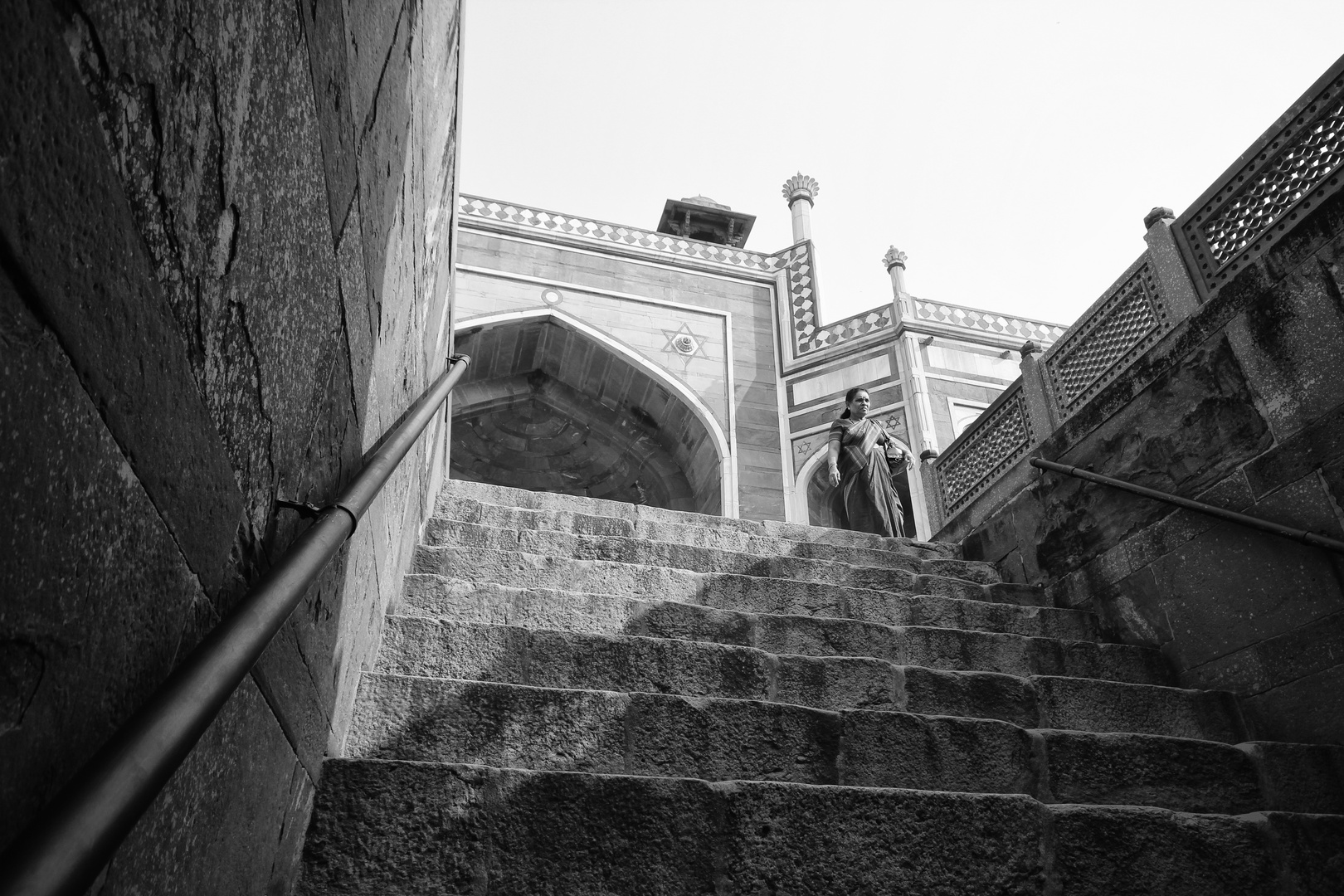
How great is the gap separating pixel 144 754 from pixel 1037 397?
5.20m

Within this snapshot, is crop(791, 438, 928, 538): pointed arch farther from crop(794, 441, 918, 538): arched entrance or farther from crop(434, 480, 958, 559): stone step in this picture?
crop(434, 480, 958, 559): stone step

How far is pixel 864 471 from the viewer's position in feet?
23.0

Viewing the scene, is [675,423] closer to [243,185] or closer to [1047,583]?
[1047,583]

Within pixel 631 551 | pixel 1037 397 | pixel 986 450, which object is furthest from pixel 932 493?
pixel 631 551

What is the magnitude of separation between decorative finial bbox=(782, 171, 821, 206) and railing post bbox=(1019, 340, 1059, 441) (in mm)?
10413

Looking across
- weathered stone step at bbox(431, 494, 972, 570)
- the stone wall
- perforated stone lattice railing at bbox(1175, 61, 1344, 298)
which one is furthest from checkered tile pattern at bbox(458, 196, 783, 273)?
the stone wall

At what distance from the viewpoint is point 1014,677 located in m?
2.98

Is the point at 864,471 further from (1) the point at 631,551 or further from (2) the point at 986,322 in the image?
(2) the point at 986,322

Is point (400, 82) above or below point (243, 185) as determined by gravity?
above

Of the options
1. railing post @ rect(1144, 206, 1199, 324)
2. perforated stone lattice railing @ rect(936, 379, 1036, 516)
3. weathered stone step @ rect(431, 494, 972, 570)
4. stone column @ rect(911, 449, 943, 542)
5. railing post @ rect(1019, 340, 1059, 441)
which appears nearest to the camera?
railing post @ rect(1144, 206, 1199, 324)

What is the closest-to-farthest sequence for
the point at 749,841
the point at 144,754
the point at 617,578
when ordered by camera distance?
the point at 144,754
the point at 749,841
the point at 617,578

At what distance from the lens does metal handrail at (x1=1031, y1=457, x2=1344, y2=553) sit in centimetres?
313

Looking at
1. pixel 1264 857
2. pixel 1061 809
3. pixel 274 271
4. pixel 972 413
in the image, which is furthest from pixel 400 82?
pixel 972 413

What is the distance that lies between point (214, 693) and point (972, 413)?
1212cm
